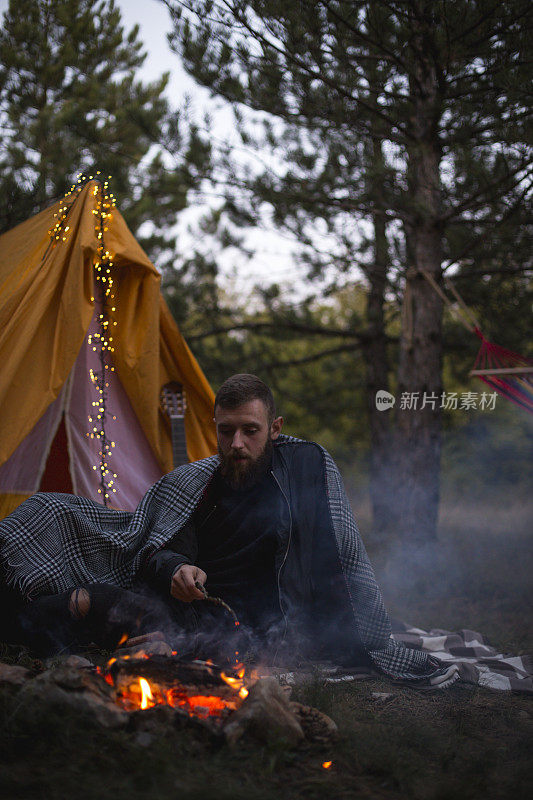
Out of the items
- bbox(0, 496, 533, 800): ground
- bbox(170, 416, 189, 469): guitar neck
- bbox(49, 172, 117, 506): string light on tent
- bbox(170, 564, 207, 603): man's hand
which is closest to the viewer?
bbox(0, 496, 533, 800): ground

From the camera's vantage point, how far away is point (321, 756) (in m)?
2.15

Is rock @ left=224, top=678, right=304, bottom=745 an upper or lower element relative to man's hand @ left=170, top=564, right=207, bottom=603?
lower

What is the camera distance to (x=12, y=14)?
637cm

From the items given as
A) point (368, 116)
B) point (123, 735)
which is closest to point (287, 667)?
point (123, 735)

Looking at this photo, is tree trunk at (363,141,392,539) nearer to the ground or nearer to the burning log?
the ground

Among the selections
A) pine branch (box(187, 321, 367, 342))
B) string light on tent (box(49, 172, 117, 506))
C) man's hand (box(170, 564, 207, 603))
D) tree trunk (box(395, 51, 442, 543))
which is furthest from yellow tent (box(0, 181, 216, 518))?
pine branch (box(187, 321, 367, 342))

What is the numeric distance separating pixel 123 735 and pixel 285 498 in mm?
1380

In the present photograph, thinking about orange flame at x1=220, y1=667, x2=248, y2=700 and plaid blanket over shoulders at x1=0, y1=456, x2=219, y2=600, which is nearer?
orange flame at x1=220, y1=667, x2=248, y2=700

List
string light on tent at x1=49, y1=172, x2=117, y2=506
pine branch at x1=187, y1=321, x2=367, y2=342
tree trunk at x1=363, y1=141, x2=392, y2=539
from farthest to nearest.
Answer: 1. tree trunk at x1=363, y1=141, x2=392, y2=539
2. pine branch at x1=187, y1=321, x2=367, y2=342
3. string light on tent at x1=49, y1=172, x2=117, y2=506

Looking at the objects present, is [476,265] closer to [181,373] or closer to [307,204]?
[307,204]

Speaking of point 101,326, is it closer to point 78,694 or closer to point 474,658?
point 78,694

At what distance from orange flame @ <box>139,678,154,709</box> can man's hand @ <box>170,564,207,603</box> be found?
0.52 meters

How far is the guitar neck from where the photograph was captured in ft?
15.1

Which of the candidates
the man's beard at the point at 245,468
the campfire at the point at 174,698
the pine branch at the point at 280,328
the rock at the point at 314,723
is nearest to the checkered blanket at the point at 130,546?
the man's beard at the point at 245,468
